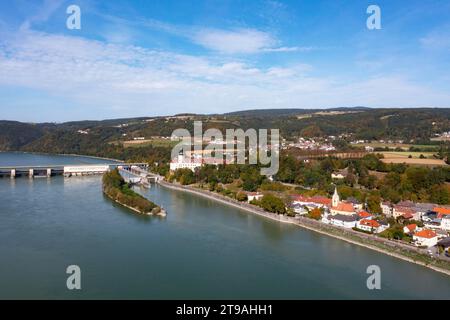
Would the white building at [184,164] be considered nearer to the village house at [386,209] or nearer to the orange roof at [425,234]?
the village house at [386,209]

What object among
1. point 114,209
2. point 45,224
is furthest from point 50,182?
point 45,224

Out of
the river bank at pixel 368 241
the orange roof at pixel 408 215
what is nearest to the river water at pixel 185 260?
the river bank at pixel 368 241

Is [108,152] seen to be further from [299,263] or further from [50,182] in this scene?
[299,263]

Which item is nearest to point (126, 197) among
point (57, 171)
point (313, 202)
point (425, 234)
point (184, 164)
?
point (313, 202)

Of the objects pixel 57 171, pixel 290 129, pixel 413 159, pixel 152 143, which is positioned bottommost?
pixel 57 171

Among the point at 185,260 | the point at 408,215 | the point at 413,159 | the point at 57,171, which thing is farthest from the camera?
the point at 57,171

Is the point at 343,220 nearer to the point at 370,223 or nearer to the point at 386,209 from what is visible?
the point at 370,223
